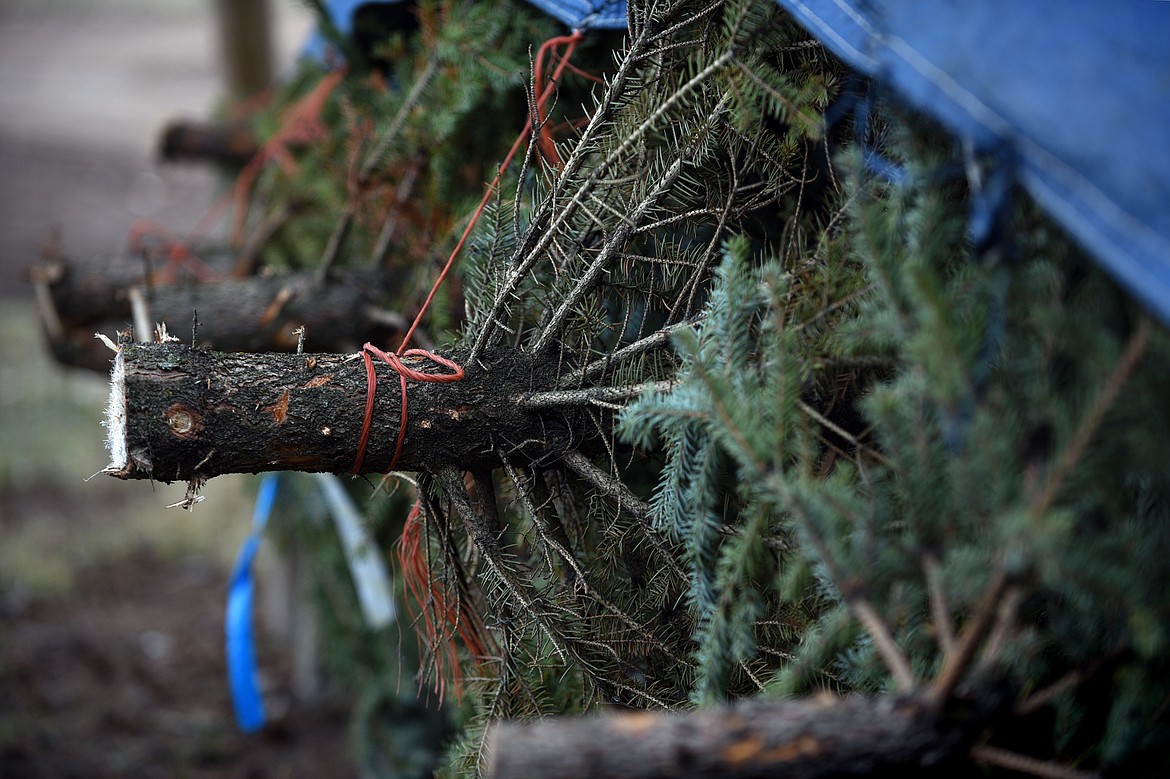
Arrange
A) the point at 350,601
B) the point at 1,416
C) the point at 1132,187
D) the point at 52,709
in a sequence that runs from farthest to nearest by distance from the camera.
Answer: the point at 1,416, the point at 52,709, the point at 350,601, the point at 1132,187

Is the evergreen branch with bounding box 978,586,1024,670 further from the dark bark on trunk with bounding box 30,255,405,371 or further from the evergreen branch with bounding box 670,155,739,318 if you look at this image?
the dark bark on trunk with bounding box 30,255,405,371

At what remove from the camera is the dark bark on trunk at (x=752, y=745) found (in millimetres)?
998

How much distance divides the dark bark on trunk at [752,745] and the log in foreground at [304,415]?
26.3 inches

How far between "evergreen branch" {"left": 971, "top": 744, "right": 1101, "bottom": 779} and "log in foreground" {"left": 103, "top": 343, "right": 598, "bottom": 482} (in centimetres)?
83

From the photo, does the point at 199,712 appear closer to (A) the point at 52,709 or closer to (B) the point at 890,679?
(A) the point at 52,709

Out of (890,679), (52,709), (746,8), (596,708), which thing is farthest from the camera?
(52,709)

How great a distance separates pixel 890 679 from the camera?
1.24m

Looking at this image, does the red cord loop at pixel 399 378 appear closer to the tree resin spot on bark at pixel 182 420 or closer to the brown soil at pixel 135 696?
the tree resin spot on bark at pixel 182 420

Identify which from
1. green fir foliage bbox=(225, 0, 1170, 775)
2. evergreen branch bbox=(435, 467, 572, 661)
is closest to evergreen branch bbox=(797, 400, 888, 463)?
green fir foliage bbox=(225, 0, 1170, 775)

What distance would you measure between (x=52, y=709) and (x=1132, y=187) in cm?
454

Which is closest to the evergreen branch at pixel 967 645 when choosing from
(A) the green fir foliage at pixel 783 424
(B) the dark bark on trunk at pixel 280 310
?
(A) the green fir foliage at pixel 783 424

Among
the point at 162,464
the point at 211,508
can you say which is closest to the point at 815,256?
the point at 162,464

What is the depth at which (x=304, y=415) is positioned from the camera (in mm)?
1493

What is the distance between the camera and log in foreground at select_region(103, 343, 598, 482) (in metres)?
1.41
